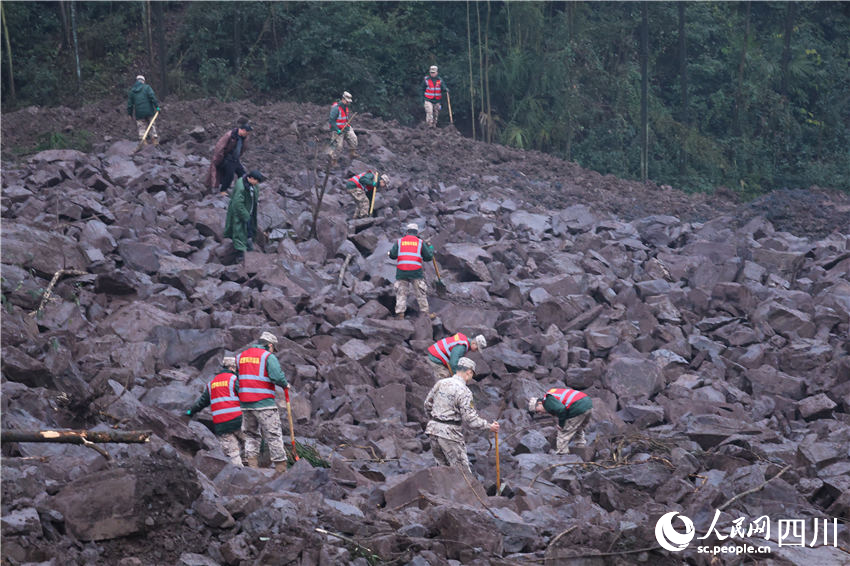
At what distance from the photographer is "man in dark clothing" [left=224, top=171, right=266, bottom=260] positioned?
12031 millimetres

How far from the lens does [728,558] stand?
620cm

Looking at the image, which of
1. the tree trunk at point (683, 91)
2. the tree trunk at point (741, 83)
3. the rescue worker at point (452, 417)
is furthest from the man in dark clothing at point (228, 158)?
the tree trunk at point (741, 83)

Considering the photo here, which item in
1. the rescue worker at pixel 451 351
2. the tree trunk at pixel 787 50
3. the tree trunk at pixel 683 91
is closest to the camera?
the rescue worker at pixel 451 351

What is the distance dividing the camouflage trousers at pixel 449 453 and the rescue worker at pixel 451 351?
1208mm

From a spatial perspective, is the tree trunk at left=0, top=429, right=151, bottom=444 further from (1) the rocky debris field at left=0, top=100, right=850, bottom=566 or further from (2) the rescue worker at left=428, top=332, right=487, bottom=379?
(2) the rescue worker at left=428, top=332, right=487, bottom=379

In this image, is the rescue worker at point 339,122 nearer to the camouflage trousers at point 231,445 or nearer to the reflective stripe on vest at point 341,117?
the reflective stripe on vest at point 341,117

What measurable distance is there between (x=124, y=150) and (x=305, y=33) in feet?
35.6

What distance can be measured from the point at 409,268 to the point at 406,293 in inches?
15.4

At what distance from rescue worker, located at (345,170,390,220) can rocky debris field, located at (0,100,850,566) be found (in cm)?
44

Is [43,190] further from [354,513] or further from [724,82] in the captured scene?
[724,82]

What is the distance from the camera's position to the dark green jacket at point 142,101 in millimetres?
15930

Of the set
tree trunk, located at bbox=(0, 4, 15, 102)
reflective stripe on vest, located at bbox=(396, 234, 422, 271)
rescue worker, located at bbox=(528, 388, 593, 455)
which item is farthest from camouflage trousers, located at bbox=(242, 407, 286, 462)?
tree trunk, located at bbox=(0, 4, 15, 102)

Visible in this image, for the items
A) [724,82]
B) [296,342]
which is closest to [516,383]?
[296,342]

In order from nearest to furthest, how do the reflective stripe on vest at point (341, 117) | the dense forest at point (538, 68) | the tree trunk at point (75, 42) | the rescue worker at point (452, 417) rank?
the rescue worker at point (452, 417), the reflective stripe on vest at point (341, 117), the tree trunk at point (75, 42), the dense forest at point (538, 68)
